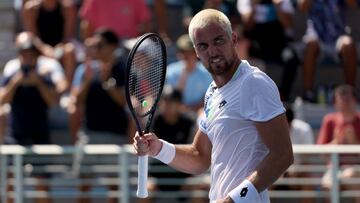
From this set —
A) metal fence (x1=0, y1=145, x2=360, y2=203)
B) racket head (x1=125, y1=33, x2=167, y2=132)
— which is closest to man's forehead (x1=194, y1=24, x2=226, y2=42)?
racket head (x1=125, y1=33, x2=167, y2=132)

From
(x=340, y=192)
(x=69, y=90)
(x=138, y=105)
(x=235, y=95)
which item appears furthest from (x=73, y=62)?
(x=235, y=95)

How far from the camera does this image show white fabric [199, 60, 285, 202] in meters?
4.85

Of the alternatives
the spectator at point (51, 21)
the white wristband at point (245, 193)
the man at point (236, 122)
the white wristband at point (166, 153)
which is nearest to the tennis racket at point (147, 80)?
the white wristband at point (166, 153)

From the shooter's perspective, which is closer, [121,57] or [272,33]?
[121,57]

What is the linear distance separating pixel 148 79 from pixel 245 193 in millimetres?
1145

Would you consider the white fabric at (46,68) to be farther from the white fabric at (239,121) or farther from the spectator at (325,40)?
the white fabric at (239,121)

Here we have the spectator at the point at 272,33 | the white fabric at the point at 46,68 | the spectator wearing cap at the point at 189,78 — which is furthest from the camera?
the spectator at the point at 272,33

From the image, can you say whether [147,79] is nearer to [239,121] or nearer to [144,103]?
[144,103]

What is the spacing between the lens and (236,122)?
16.3 ft

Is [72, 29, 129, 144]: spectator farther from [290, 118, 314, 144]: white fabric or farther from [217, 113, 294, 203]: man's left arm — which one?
[217, 113, 294, 203]: man's left arm

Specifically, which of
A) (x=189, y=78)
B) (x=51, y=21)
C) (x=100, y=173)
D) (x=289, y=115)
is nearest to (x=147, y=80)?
(x=289, y=115)

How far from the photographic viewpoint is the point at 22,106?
10.1 meters

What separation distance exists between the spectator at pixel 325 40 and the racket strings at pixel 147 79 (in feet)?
18.1

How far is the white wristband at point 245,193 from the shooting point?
4793 millimetres
